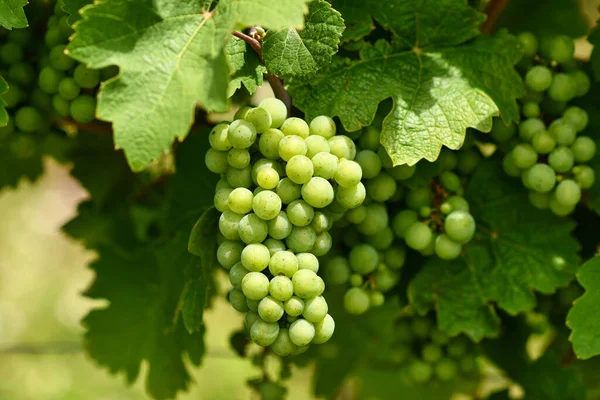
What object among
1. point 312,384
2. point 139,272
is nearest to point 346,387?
point 312,384

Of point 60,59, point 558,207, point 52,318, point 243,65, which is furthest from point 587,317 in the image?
point 52,318

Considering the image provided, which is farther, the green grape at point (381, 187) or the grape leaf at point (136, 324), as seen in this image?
the grape leaf at point (136, 324)

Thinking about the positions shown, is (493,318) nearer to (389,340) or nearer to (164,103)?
(389,340)

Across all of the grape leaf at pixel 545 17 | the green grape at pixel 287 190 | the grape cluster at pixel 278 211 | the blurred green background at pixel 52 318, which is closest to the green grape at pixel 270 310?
the grape cluster at pixel 278 211

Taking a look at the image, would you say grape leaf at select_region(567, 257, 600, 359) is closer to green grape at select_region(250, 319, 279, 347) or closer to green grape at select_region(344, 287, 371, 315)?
green grape at select_region(344, 287, 371, 315)

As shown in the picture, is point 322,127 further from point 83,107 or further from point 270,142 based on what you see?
point 83,107

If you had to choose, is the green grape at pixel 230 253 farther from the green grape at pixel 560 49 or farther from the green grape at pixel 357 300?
the green grape at pixel 560 49
